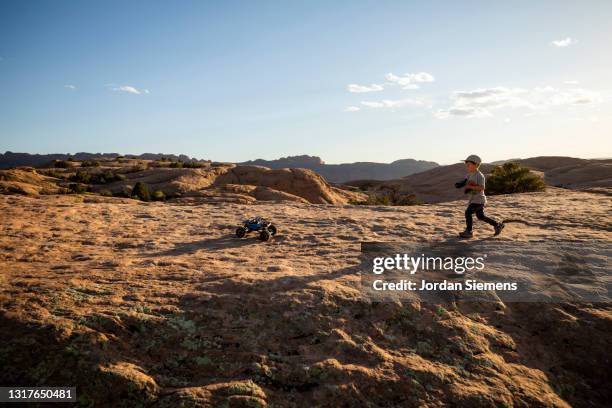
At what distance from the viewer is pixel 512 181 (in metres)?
23.3

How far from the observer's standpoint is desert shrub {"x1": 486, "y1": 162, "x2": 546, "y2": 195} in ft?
74.6

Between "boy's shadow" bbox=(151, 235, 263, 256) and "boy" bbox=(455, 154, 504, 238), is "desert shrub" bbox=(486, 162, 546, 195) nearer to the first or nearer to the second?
"boy" bbox=(455, 154, 504, 238)

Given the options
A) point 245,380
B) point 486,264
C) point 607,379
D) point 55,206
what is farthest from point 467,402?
point 55,206

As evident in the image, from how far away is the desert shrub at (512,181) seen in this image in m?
22.7

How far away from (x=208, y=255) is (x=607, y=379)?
20.5 ft

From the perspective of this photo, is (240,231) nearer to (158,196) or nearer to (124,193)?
(158,196)

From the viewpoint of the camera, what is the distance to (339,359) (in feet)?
12.8

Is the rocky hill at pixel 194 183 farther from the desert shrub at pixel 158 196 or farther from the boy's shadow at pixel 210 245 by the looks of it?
the boy's shadow at pixel 210 245

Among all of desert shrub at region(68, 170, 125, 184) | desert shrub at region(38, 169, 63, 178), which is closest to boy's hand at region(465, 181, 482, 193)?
desert shrub at region(68, 170, 125, 184)

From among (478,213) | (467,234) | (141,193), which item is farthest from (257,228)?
(141,193)

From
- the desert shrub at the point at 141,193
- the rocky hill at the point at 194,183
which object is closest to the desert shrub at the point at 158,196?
the rocky hill at the point at 194,183

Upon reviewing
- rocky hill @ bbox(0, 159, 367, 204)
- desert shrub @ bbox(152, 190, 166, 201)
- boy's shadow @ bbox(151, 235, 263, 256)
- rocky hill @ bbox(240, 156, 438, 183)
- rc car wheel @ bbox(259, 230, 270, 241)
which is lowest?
boy's shadow @ bbox(151, 235, 263, 256)

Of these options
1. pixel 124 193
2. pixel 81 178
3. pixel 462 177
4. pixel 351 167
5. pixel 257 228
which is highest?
pixel 351 167

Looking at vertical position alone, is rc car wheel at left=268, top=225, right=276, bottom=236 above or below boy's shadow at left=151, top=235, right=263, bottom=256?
above
